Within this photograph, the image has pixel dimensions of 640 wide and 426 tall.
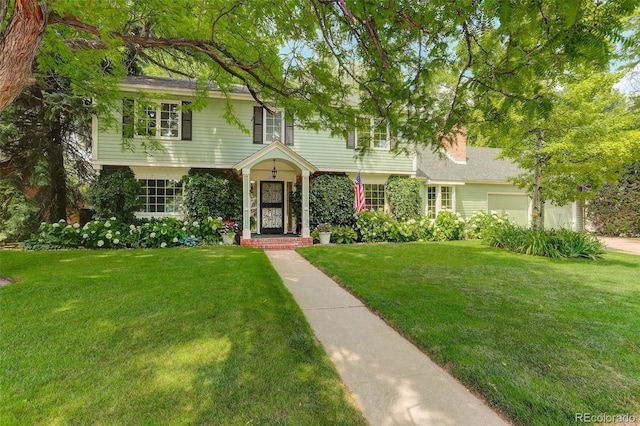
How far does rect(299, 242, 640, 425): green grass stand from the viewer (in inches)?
95.1

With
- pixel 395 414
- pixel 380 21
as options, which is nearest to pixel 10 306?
pixel 395 414

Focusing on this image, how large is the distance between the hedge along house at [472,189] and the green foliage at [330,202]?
13.6 feet

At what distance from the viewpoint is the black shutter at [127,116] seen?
9.59m

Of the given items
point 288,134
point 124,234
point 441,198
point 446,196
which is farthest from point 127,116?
point 446,196

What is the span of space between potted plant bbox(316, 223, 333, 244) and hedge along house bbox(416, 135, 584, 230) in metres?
5.43

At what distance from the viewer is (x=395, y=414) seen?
87.4 inches

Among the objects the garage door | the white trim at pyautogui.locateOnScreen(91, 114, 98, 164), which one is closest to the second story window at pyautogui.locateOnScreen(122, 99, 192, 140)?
the white trim at pyautogui.locateOnScreen(91, 114, 98, 164)

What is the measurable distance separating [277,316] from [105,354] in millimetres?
1913

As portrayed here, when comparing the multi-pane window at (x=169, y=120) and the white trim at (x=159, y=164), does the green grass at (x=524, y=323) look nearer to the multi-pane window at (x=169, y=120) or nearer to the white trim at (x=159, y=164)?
the white trim at (x=159, y=164)

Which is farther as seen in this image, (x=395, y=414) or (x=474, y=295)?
(x=474, y=295)

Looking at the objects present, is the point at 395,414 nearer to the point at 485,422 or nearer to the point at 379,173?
the point at 485,422

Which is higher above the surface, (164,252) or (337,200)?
(337,200)

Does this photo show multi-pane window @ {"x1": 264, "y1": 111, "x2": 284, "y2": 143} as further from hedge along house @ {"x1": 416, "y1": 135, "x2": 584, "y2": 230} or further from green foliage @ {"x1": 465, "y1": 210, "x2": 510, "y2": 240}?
green foliage @ {"x1": 465, "y1": 210, "x2": 510, "y2": 240}

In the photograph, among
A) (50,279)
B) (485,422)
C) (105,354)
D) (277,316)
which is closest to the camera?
(485,422)
